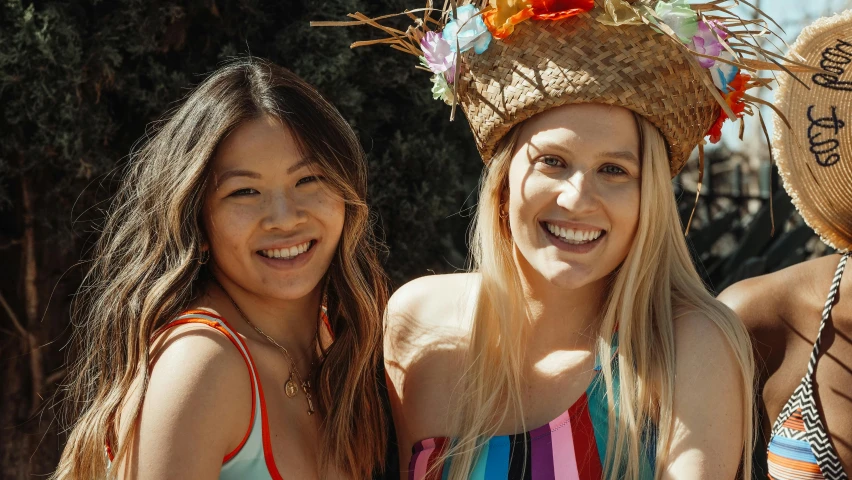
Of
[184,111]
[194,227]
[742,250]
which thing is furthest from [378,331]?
[742,250]

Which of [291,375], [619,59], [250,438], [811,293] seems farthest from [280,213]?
[811,293]

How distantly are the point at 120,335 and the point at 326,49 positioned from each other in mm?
1562

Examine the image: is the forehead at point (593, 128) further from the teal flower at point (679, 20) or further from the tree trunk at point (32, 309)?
the tree trunk at point (32, 309)

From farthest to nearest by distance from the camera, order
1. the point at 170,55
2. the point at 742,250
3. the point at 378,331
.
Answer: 1. the point at 742,250
2. the point at 170,55
3. the point at 378,331

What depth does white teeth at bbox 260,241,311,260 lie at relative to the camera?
89.7 inches

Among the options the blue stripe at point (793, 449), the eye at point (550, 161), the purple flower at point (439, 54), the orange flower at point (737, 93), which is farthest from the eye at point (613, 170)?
the blue stripe at point (793, 449)

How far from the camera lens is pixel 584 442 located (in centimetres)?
229

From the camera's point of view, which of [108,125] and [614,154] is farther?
[108,125]

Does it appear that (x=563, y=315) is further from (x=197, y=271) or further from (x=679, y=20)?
(x=197, y=271)

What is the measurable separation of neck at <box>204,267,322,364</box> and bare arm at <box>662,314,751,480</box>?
0.96 metres

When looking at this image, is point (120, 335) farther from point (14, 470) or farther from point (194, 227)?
point (14, 470)

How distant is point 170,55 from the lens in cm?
340

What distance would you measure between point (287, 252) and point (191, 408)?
19.3 inches

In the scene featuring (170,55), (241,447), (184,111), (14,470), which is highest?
(170,55)
